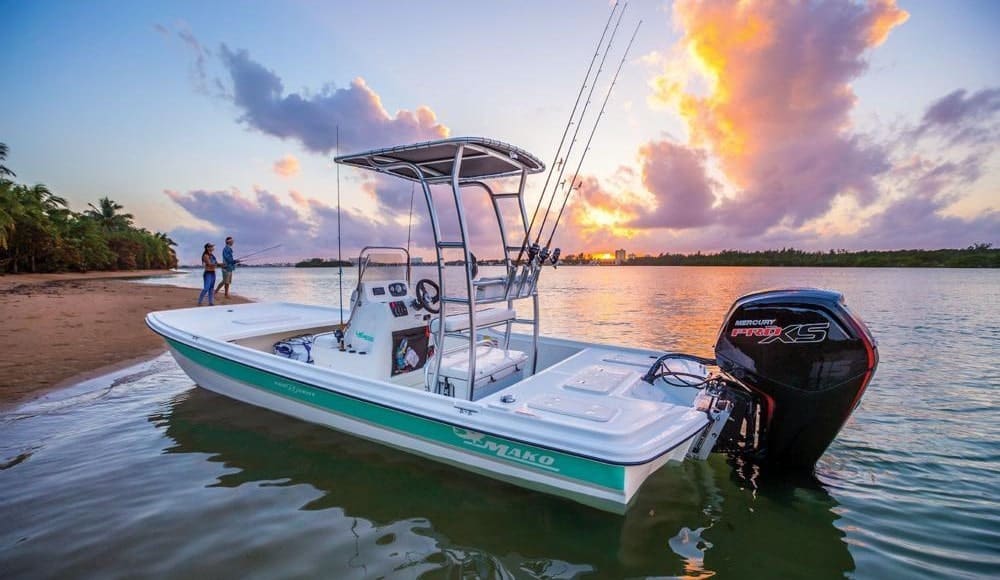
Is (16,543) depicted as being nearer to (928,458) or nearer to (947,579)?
(947,579)

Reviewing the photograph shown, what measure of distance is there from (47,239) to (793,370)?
44356 mm

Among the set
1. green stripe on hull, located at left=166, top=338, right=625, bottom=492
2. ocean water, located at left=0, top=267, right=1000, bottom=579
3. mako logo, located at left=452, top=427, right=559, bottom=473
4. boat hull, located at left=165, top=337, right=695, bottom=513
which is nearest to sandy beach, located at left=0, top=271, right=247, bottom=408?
ocean water, located at left=0, top=267, right=1000, bottom=579

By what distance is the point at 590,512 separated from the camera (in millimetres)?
3211

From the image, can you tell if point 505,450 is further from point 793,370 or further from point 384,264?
point 384,264

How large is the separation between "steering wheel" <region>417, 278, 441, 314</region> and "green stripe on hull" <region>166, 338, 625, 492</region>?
122 centimetres

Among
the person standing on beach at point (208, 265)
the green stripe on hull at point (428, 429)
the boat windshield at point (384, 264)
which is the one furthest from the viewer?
the person standing on beach at point (208, 265)

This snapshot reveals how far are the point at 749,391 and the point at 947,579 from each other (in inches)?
54.7

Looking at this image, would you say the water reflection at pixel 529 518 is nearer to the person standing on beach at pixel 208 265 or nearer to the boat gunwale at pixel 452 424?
the boat gunwale at pixel 452 424

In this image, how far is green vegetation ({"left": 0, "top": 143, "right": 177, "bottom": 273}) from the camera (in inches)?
1116

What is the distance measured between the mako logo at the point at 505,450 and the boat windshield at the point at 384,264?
2251 millimetres

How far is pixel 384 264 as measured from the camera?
16.3 feet

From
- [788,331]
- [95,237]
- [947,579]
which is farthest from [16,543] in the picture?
[95,237]

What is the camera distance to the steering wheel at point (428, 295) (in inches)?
180

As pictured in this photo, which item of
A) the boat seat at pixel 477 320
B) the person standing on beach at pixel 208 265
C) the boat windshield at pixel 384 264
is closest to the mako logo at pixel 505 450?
the boat seat at pixel 477 320
